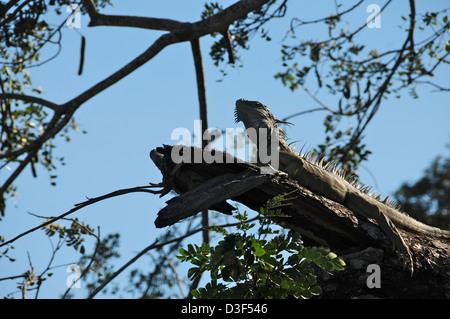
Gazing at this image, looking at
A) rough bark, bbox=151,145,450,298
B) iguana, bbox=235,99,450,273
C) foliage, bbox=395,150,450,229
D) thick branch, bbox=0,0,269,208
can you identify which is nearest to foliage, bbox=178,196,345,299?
rough bark, bbox=151,145,450,298

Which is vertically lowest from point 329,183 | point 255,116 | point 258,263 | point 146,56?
point 258,263

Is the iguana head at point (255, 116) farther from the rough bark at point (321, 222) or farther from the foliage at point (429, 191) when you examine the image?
the foliage at point (429, 191)

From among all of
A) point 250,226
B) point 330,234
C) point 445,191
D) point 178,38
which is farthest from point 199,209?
point 445,191

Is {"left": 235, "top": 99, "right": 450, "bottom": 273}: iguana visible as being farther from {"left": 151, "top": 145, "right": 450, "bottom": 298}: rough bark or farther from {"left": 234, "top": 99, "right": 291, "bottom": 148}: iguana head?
{"left": 151, "top": 145, "right": 450, "bottom": 298}: rough bark

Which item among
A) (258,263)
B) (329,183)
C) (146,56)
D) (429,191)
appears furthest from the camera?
(429,191)

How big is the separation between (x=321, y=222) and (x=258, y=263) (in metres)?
0.96

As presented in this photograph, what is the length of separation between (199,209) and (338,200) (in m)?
1.78

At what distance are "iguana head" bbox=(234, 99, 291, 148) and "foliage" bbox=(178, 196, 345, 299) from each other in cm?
159

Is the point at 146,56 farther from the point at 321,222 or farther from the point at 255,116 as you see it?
the point at 321,222

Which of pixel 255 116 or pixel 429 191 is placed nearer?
pixel 255 116

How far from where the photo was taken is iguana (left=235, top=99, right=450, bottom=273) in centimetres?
473

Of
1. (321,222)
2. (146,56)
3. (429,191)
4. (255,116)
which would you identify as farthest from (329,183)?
(429,191)

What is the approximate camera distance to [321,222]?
4.29 metres
